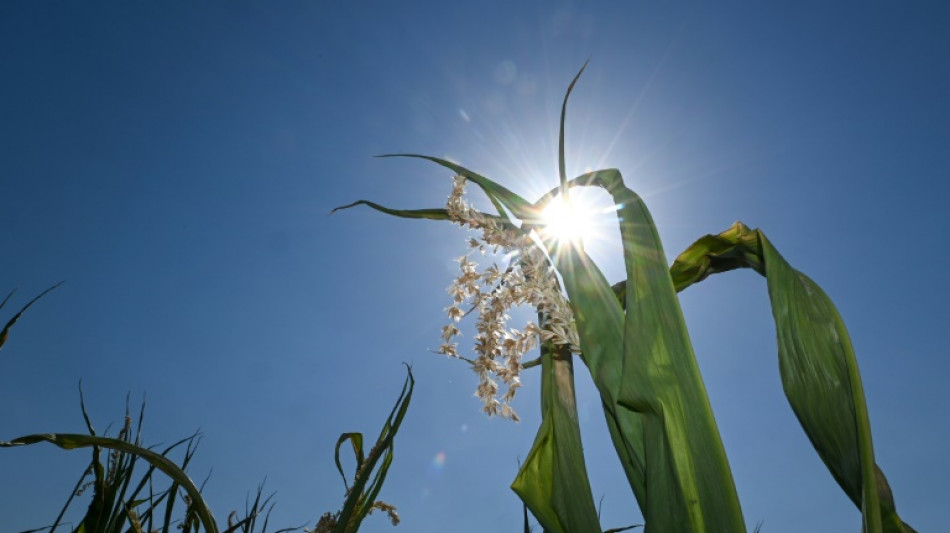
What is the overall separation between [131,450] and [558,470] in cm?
109

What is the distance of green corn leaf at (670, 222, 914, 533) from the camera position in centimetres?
95

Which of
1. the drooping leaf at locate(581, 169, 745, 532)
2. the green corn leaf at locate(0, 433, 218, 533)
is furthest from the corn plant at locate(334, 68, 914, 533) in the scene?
the green corn leaf at locate(0, 433, 218, 533)

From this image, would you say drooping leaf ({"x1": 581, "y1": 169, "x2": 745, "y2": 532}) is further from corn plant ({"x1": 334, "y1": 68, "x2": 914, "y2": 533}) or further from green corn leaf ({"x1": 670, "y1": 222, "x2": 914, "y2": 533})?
green corn leaf ({"x1": 670, "y1": 222, "x2": 914, "y2": 533})

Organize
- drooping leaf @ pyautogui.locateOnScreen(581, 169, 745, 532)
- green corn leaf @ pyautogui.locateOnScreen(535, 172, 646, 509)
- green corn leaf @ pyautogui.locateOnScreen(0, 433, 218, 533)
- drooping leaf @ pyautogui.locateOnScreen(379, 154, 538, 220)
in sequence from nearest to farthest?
drooping leaf @ pyautogui.locateOnScreen(581, 169, 745, 532) → green corn leaf @ pyautogui.locateOnScreen(535, 172, 646, 509) → drooping leaf @ pyautogui.locateOnScreen(379, 154, 538, 220) → green corn leaf @ pyautogui.locateOnScreen(0, 433, 218, 533)

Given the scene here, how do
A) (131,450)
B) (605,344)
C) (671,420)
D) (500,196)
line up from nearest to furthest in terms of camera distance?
(671,420) < (605,344) < (500,196) < (131,450)

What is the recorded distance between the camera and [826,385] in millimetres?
1002

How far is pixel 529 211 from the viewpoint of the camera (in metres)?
1.26

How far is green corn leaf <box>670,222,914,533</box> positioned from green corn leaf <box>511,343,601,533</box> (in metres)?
0.39

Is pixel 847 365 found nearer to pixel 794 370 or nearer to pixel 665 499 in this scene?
pixel 794 370

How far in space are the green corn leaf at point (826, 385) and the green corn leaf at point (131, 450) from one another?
4.66ft

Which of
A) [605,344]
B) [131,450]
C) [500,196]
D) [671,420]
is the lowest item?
[671,420]

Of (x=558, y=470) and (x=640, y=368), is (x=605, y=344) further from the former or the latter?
(x=558, y=470)

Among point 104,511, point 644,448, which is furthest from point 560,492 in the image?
point 104,511

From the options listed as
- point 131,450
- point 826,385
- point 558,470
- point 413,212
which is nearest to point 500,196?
point 413,212
